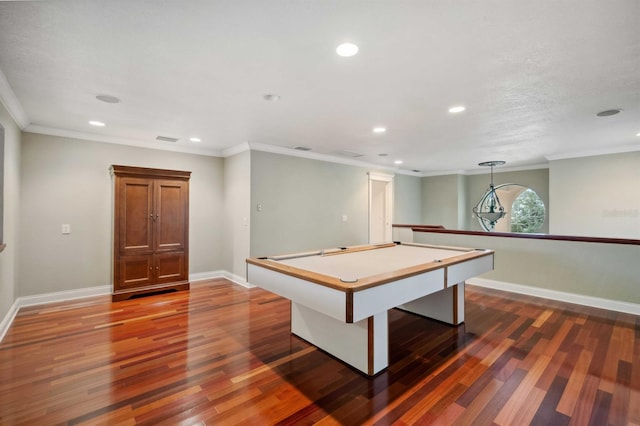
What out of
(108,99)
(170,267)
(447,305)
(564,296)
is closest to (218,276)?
(170,267)

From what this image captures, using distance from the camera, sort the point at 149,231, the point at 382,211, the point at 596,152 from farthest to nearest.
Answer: the point at 382,211
the point at 596,152
the point at 149,231

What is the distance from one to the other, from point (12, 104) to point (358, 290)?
3896 millimetres

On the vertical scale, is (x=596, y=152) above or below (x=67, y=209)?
above

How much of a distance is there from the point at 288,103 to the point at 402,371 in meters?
2.67

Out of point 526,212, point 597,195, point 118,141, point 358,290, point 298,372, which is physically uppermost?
point 118,141

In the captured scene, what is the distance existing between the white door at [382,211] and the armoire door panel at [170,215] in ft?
14.2

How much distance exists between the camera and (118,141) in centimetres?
438

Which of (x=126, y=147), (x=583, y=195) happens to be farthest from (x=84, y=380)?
(x=583, y=195)

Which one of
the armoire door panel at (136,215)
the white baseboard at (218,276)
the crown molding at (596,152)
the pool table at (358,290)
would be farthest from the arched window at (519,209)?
the armoire door panel at (136,215)

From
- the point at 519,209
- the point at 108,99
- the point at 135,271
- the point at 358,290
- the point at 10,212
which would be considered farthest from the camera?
the point at 519,209

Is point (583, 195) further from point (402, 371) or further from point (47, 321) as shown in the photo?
point (47, 321)

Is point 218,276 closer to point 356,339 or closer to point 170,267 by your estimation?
point 170,267

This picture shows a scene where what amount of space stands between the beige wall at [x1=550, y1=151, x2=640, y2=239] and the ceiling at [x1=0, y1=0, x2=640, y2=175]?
105cm

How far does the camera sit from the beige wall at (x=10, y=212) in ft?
9.57
